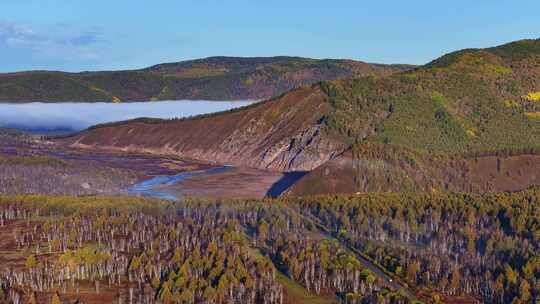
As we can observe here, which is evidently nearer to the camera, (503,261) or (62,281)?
(62,281)

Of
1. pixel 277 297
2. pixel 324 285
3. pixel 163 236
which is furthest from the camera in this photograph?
pixel 163 236

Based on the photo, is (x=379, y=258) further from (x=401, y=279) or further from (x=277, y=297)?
(x=277, y=297)

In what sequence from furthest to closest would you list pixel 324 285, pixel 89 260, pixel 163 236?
pixel 163 236 < pixel 89 260 < pixel 324 285

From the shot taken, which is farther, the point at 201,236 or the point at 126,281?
the point at 201,236

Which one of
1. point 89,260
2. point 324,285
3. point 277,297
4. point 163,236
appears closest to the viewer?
point 277,297

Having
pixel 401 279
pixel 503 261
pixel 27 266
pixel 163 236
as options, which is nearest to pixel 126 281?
pixel 27 266

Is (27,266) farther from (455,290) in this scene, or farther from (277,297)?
(455,290)

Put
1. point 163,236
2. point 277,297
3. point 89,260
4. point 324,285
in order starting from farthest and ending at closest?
1. point 163,236
2. point 89,260
3. point 324,285
4. point 277,297

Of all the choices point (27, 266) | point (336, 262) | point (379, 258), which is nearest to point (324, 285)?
point (336, 262)

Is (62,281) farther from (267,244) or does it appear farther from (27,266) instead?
(267,244)
